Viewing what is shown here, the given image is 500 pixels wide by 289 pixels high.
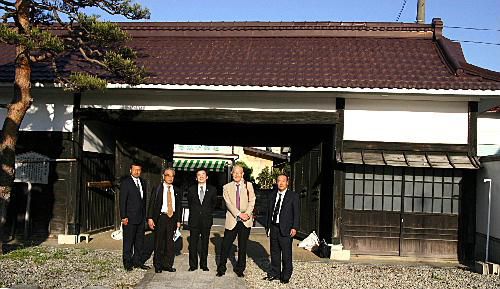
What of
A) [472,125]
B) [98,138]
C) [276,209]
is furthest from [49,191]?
[472,125]

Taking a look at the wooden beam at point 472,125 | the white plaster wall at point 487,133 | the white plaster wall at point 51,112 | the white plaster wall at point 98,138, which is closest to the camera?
the wooden beam at point 472,125

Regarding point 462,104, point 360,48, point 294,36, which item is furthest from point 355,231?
point 294,36

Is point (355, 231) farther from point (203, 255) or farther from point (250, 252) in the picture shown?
point (203, 255)

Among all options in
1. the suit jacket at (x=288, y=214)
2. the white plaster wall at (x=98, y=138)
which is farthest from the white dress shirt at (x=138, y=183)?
the white plaster wall at (x=98, y=138)

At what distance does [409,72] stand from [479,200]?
8.66 ft

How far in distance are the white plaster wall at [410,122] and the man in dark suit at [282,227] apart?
258 cm

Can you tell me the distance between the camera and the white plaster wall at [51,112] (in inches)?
392

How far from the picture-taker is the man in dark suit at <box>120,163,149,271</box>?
7375 mm

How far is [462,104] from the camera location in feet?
30.5

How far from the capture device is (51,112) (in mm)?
9992

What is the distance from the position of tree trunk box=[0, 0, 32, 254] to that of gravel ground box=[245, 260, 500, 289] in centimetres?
386

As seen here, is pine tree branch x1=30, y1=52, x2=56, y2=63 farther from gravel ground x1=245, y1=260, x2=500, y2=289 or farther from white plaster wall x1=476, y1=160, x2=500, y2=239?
white plaster wall x1=476, y1=160, x2=500, y2=239

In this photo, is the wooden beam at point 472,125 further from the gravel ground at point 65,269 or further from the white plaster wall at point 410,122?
the gravel ground at point 65,269

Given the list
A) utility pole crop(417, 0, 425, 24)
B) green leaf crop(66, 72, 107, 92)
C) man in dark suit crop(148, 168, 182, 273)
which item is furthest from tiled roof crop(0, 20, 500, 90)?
utility pole crop(417, 0, 425, 24)
